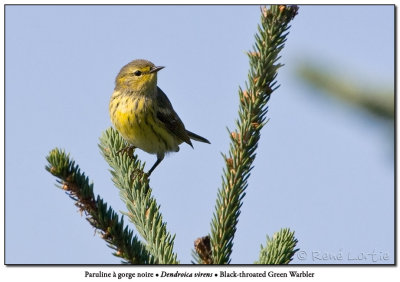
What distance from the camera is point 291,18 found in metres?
2.46

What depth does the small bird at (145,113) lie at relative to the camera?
554 cm

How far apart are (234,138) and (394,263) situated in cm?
120

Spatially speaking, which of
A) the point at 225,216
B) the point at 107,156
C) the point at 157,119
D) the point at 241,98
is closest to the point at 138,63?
the point at 157,119

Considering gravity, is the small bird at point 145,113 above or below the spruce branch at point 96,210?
above

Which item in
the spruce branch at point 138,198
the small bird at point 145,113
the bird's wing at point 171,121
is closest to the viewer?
the spruce branch at point 138,198

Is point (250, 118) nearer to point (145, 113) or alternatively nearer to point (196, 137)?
point (145, 113)

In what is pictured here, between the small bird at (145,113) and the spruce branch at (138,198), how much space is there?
6.00ft

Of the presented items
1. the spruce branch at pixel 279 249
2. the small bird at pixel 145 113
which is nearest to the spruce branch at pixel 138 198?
the spruce branch at pixel 279 249

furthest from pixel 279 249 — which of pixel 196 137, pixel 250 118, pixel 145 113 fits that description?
pixel 196 137

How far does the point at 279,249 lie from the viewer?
2264 mm

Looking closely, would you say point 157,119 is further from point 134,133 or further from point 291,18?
point 291,18

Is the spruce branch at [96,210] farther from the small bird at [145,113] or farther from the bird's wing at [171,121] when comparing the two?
the bird's wing at [171,121]

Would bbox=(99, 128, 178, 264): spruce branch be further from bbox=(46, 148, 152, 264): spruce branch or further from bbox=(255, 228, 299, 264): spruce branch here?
bbox=(255, 228, 299, 264): spruce branch

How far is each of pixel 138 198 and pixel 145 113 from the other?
292 cm
